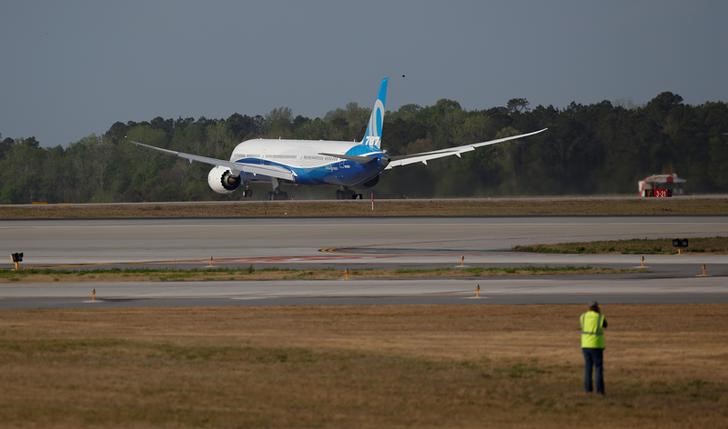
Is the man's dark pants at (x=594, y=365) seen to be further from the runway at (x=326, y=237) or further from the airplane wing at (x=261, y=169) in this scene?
the airplane wing at (x=261, y=169)

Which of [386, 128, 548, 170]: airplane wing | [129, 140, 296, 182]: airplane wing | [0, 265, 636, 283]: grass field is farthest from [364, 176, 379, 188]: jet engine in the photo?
[0, 265, 636, 283]: grass field

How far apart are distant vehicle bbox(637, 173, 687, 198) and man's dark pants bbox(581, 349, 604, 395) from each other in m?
81.6

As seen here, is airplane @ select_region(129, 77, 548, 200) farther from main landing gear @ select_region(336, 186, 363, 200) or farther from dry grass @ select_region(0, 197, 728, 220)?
dry grass @ select_region(0, 197, 728, 220)

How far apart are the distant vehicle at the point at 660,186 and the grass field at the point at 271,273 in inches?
2150

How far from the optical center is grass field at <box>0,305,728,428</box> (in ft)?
76.7

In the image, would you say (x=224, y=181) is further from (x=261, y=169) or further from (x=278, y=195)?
(x=278, y=195)

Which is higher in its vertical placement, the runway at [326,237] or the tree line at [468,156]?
the tree line at [468,156]

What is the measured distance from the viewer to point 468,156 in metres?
121

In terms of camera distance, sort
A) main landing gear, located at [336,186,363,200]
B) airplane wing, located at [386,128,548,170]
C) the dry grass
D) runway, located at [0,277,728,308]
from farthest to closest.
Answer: main landing gear, located at [336,186,363,200] → airplane wing, located at [386,128,548,170] → the dry grass → runway, located at [0,277,728,308]

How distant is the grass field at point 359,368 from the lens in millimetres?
23375

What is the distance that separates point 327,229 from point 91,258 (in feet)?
66.7

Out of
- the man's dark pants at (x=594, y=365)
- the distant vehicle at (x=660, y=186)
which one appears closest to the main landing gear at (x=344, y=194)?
the distant vehicle at (x=660, y=186)

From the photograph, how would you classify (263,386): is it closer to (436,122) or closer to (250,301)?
(250,301)

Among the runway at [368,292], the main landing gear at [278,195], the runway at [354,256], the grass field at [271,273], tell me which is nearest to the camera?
the runway at [368,292]
